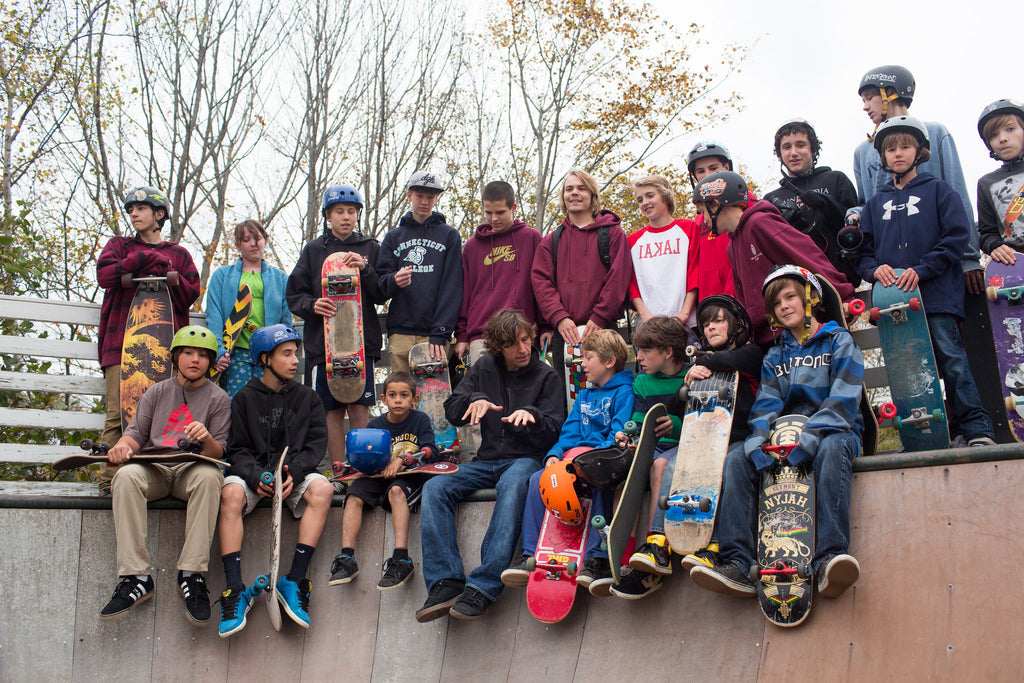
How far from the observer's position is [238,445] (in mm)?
5008

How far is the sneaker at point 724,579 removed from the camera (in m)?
3.30

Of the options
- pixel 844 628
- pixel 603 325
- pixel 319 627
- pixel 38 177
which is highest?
pixel 38 177

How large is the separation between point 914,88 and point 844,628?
368 cm

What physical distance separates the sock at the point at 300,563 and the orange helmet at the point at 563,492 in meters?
1.60

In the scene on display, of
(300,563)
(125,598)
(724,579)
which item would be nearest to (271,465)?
(300,563)

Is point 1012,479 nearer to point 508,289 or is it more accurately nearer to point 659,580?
point 659,580

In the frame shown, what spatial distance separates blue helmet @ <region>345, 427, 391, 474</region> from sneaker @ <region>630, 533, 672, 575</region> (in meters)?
1.72

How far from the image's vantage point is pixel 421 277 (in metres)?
6.08

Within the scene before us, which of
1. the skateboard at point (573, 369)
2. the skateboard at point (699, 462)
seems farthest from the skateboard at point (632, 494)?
the skateboard at point (573, 369)

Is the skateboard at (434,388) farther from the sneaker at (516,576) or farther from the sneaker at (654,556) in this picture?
the sneaker at (654,556)

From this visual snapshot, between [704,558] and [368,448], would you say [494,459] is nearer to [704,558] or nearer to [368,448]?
[368,448]

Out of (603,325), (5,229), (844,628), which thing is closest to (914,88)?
(603,325)

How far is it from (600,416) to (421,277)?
228 centimetres

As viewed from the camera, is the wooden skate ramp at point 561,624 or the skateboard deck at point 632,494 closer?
the wooden skate ramp at point 561,624
